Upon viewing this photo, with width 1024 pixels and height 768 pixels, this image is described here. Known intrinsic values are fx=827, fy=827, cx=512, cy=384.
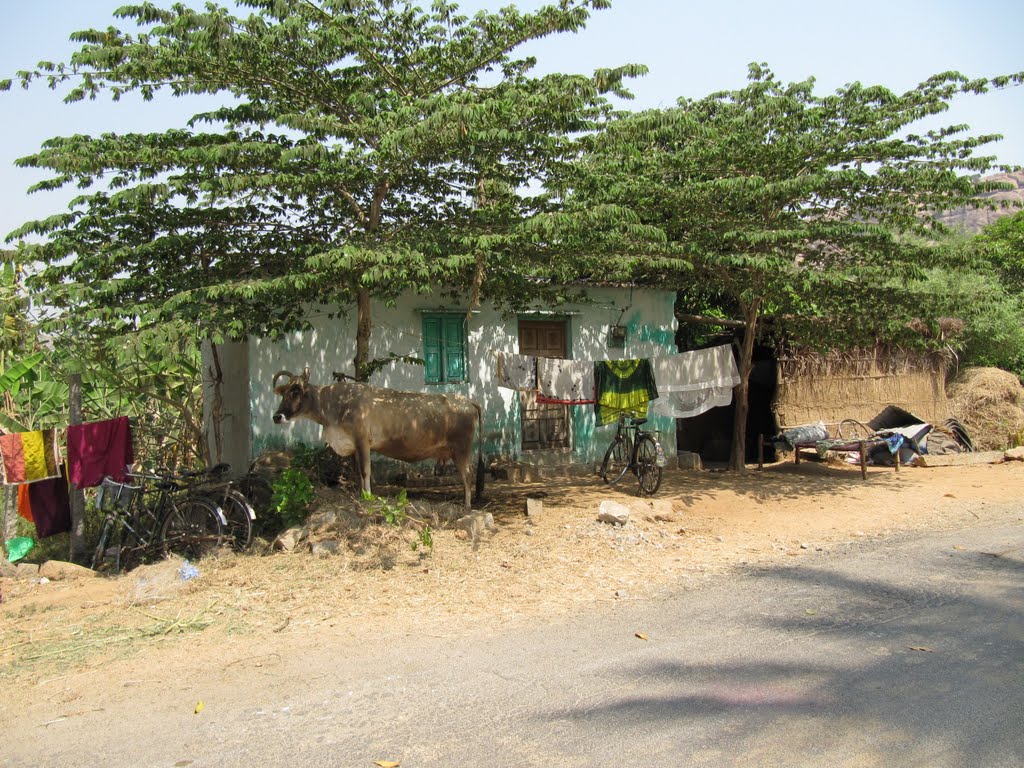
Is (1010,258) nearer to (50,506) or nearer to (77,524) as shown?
(77,524)

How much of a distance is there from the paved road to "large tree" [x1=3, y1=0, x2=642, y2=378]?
372 cm

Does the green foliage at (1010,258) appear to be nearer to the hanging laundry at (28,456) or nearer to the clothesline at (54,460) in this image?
the clothesline at (54,460)

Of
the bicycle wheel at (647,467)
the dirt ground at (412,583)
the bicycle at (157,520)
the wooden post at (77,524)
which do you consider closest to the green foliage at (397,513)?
the dirt ground at (412,583)

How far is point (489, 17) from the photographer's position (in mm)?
8844

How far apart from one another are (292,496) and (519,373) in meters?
3.40

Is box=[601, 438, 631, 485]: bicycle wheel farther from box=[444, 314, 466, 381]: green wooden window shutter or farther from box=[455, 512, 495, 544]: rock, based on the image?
box=[455, 512, 495, 544]: rock

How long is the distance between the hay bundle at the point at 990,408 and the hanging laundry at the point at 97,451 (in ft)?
49.1

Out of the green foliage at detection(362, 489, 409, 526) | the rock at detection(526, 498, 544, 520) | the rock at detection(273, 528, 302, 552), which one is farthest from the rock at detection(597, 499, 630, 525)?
the rock at detection(273, 528, 302, 552)

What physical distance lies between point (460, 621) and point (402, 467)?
19.3ft

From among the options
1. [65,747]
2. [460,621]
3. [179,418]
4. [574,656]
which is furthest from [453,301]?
[65,747]

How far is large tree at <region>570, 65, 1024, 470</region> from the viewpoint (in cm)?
1079

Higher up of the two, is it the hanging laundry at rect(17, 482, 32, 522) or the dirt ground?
the hanging laundry at rect(17, 482, 32, 522)

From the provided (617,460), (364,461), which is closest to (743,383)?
(617,460)

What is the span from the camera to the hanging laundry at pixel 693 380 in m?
11.7
